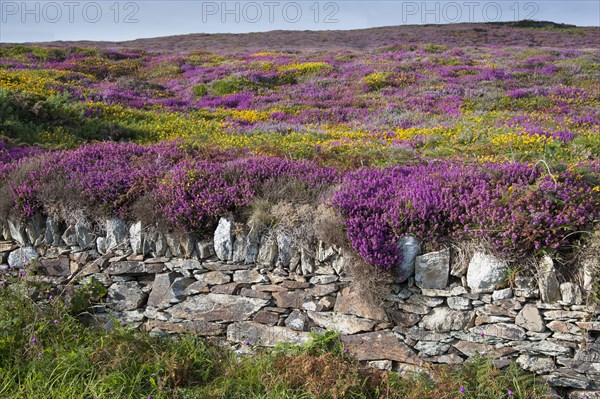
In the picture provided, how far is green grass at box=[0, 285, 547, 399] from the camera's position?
15.0 feet

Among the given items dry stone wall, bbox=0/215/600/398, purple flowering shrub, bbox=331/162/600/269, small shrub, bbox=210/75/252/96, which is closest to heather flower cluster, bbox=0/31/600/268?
purple flowering shrub, bbox=331/162/600/269

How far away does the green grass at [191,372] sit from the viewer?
4586mm

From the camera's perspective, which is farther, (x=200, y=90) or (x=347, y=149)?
(x=200, y=90)

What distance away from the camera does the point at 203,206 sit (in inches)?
229

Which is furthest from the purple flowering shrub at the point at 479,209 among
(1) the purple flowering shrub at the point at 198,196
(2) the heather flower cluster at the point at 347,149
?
(1) the purple flowering shrub at the point at 198,196

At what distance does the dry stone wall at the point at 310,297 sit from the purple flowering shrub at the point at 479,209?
25cm

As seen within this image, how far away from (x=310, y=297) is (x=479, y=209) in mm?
2161

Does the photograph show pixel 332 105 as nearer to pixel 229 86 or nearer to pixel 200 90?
pixel 229 86

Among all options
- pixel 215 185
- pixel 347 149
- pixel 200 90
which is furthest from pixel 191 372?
pixel 200 90

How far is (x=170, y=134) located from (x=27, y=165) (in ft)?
18.0

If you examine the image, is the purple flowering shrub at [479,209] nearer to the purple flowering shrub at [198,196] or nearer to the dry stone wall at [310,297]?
the dry stone wall at [310,297]

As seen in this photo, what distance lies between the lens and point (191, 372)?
503 centimetres

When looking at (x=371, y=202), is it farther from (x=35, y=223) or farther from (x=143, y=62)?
(x=143, y=62)

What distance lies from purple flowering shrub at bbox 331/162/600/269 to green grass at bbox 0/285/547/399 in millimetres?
1237
